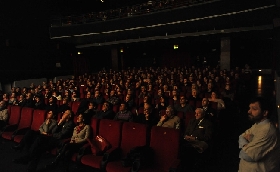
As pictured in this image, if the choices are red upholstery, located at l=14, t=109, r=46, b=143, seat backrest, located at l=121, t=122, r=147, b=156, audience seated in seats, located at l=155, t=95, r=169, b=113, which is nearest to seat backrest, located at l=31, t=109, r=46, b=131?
red upholstery, located at l=14, t=109, r=46, b=143

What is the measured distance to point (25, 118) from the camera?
15.7ft

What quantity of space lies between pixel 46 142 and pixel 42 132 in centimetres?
68

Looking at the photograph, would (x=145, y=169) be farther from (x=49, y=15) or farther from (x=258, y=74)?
(x=258, y=74)

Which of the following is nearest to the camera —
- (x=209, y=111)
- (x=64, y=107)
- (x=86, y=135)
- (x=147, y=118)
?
(x=86, y=135)

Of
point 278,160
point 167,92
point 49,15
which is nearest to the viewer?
point 278,160

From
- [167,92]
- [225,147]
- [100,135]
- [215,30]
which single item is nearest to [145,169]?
[100,135]

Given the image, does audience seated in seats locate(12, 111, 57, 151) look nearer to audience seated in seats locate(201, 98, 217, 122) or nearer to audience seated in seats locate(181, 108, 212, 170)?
audience seated in seats locate(181, 108, 212, 170)

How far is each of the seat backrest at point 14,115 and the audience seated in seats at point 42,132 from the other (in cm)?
110

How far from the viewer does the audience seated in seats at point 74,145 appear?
3.24m

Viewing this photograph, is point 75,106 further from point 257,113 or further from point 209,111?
point 257,113

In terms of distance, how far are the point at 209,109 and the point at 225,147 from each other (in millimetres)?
727

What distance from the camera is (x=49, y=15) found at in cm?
1238

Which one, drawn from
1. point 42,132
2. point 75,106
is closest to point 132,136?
point 42,132

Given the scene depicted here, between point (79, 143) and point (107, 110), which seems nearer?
point (79, 143)
